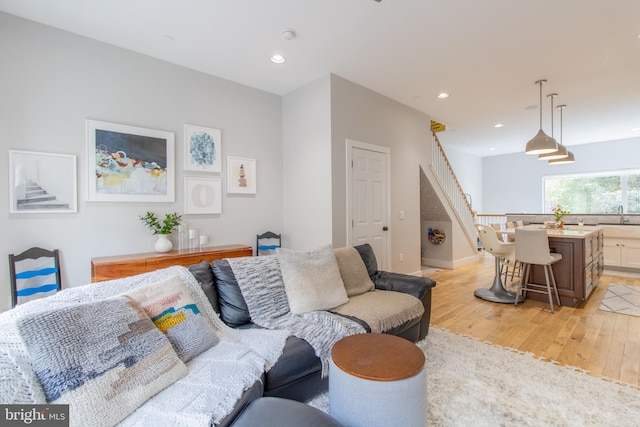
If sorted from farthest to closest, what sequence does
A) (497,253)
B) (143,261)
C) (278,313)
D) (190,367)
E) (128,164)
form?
(497,253) < (128,164) < (143,261) < (278,313) < (190,367)

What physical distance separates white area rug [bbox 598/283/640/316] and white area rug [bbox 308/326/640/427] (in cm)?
203

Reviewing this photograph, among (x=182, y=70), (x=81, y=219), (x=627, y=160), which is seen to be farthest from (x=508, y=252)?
(x=627, y=160)

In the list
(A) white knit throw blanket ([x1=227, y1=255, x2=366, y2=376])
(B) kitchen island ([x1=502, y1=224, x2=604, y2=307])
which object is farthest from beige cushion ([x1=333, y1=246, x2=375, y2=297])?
(B) kitchen island ([x1=502, y1=224, x2=604, y2=307])

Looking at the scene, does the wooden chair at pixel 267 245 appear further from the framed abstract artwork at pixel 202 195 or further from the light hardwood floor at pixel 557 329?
the light hardwood floor at pixel 557 329

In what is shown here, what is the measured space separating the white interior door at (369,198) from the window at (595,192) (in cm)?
702

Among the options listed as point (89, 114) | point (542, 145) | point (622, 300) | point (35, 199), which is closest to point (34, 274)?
point (35, 199)

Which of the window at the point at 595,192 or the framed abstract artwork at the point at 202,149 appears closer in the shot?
the framed abstract artwork at the point at 202,149

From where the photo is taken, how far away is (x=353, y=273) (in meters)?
2.81

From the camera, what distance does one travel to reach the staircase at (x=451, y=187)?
19.7 feet

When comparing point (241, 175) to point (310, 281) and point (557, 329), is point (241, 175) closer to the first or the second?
point (310, 281)

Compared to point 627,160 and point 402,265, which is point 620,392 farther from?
point 627,160

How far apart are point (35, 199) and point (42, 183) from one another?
0.16 metres

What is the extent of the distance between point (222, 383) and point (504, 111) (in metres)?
6.14

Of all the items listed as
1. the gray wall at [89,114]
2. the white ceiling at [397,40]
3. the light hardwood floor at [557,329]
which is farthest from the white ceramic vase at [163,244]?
the light hardwood floor at [557,329]
